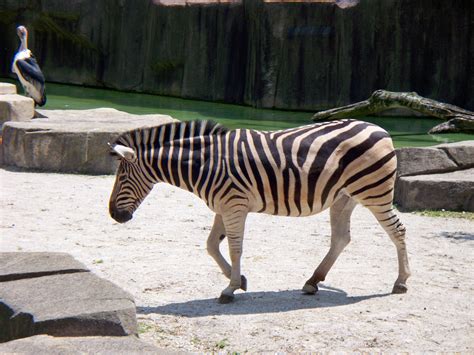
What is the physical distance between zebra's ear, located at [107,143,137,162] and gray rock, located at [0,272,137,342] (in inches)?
53.3

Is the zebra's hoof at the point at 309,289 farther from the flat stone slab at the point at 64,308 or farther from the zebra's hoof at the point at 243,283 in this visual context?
the flat stone slab at the point at 64,308

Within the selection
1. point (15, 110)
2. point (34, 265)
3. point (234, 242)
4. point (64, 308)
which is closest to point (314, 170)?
point (234, 242)

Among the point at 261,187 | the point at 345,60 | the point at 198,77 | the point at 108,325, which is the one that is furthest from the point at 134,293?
the point at 198,77

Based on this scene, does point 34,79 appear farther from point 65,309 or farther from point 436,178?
point 65,309

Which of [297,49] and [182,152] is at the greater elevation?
[297,49]

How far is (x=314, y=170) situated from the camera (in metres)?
6.20

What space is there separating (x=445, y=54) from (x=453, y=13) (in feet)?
2.23

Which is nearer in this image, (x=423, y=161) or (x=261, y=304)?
(x=261, y=304)

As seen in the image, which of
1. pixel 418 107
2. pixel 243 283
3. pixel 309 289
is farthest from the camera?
pixel 418 107

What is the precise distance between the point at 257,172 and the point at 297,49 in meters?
10.8

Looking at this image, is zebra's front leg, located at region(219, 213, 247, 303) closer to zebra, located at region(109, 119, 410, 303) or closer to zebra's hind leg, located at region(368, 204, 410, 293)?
zebra, located at region(109, 119, 410, 303)

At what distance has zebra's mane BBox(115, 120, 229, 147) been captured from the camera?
6.32 metres

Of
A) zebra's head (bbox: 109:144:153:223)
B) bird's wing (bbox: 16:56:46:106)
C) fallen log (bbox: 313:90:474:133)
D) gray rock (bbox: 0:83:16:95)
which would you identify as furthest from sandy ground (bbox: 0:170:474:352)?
bird's wing (bbox: 16:56:46:106)

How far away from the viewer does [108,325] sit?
4531 millimetres
